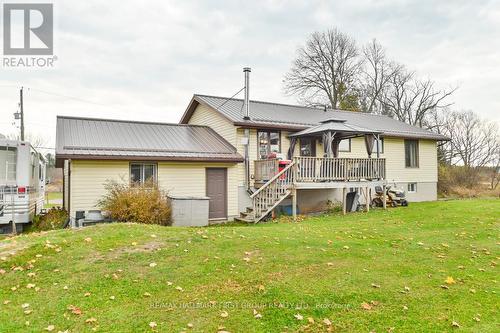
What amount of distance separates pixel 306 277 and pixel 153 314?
228cm

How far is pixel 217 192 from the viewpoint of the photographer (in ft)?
45.9

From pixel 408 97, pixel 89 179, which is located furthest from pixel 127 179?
pixel 408 97

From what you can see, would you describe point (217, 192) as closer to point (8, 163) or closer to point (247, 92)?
point (247, 92)

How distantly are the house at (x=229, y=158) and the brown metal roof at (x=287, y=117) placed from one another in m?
0.07

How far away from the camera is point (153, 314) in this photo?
13.3 feet

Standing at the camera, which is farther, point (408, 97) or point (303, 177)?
point (408, 97)

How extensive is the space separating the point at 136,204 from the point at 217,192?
4059mm

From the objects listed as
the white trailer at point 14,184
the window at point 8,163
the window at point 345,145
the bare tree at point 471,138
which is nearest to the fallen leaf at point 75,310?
the white trailer at point 14,184

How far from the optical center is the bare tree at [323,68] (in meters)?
32.5

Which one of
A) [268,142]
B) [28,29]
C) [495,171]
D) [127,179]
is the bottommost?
[127,179]

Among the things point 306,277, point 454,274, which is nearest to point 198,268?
point 306,277

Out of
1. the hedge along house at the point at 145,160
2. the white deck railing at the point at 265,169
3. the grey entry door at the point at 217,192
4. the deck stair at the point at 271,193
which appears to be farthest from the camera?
the grey entry door at the point at 217,192

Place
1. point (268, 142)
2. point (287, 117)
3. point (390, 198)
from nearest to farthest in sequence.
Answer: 1. point (268, 142)
2. point (390, 198)
3. point (287, 117)

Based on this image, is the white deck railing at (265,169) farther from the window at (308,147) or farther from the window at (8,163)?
the window at (8,163)
